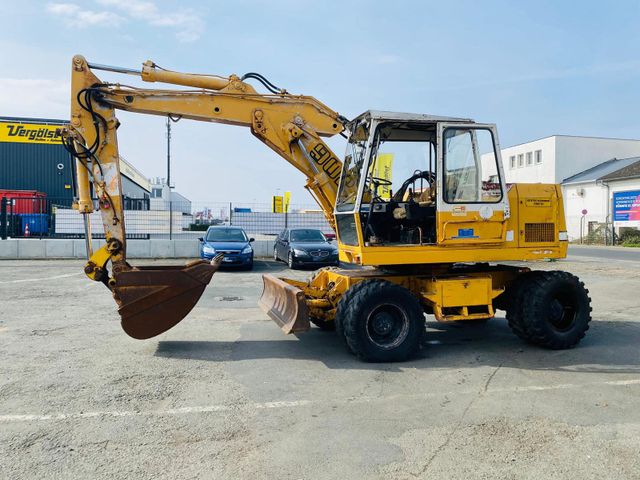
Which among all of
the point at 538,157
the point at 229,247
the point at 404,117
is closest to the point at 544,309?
the point at 404,117

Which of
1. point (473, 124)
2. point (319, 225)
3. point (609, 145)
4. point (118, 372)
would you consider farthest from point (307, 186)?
point (609, 145)

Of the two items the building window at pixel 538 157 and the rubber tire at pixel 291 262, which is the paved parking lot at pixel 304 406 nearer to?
the rubber tire at pixel 291 262

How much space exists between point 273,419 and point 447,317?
3.01m

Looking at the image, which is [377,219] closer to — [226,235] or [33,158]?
[226,235]

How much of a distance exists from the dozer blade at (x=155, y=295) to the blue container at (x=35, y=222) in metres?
17.5

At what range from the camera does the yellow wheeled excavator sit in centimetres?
630

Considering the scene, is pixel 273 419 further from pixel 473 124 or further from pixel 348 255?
pixel 473 124

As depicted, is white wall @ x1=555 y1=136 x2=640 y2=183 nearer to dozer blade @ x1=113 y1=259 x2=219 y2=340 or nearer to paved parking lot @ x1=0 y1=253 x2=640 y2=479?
paved parking lot @ x1=0 y1=253 x2=640 y2=479

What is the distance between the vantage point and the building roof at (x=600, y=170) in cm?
4029

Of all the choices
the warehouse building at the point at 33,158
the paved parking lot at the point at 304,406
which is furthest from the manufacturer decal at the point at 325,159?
the warehouse building at the point at 33,158

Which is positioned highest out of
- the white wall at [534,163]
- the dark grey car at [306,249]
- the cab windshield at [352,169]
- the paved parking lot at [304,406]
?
the white wall at [534,163]

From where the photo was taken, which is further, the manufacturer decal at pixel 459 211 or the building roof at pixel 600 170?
the building roof at pixel 600 170

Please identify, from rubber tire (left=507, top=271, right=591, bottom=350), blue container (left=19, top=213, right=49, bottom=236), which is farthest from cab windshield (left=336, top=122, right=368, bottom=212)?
blue container (left=19, top=213, right=49, bottom=236)

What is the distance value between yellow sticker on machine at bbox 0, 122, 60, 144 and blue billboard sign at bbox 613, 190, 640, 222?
39890mm
